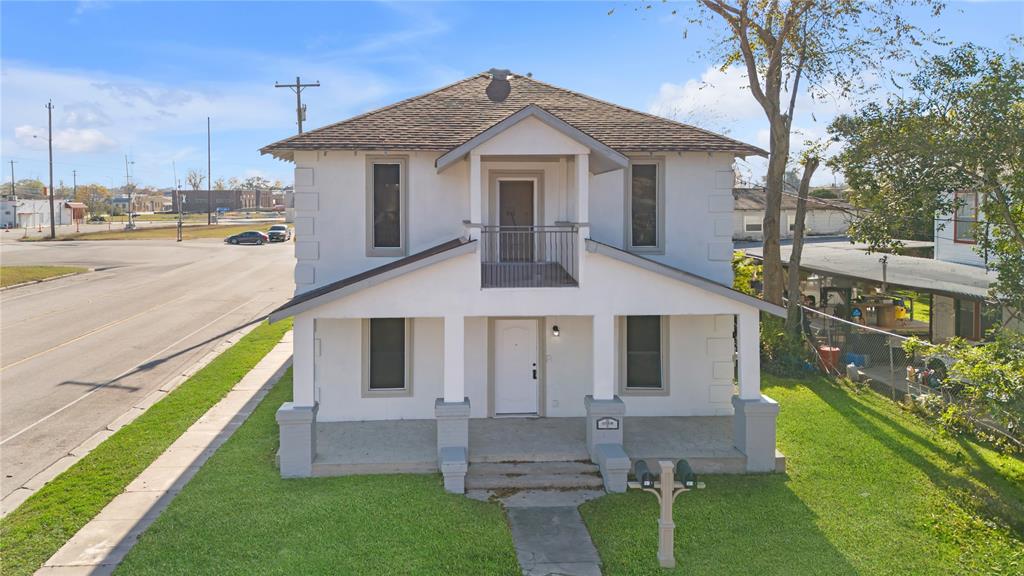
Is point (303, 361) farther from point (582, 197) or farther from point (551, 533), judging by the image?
point (582, 197)

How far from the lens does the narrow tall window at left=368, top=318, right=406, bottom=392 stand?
1418cm

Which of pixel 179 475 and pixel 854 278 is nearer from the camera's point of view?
pixel 179 475

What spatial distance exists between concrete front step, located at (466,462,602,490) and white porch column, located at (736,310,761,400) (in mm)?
2936

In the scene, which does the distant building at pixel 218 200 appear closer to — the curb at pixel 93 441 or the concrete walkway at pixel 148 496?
the curb at pixel 93 441

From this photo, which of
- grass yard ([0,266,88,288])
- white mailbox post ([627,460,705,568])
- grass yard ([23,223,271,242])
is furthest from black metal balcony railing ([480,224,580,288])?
grass yard ([23,223,271,242])

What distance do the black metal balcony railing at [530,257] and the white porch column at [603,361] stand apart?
92cm

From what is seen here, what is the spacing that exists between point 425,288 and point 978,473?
Result: 31.5 ft

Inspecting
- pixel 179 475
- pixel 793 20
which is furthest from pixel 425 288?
pixel 793 20

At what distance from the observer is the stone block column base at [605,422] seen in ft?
38.8

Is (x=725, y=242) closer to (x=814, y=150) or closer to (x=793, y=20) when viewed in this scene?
(x=814, y=150)

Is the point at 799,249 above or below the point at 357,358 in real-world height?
above

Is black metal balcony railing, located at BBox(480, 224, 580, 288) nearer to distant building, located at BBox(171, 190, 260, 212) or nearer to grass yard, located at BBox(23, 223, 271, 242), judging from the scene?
grass yard, located at BBox(23, 223, 271, 242)

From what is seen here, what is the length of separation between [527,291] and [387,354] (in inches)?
144

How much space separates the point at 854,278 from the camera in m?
22.1
